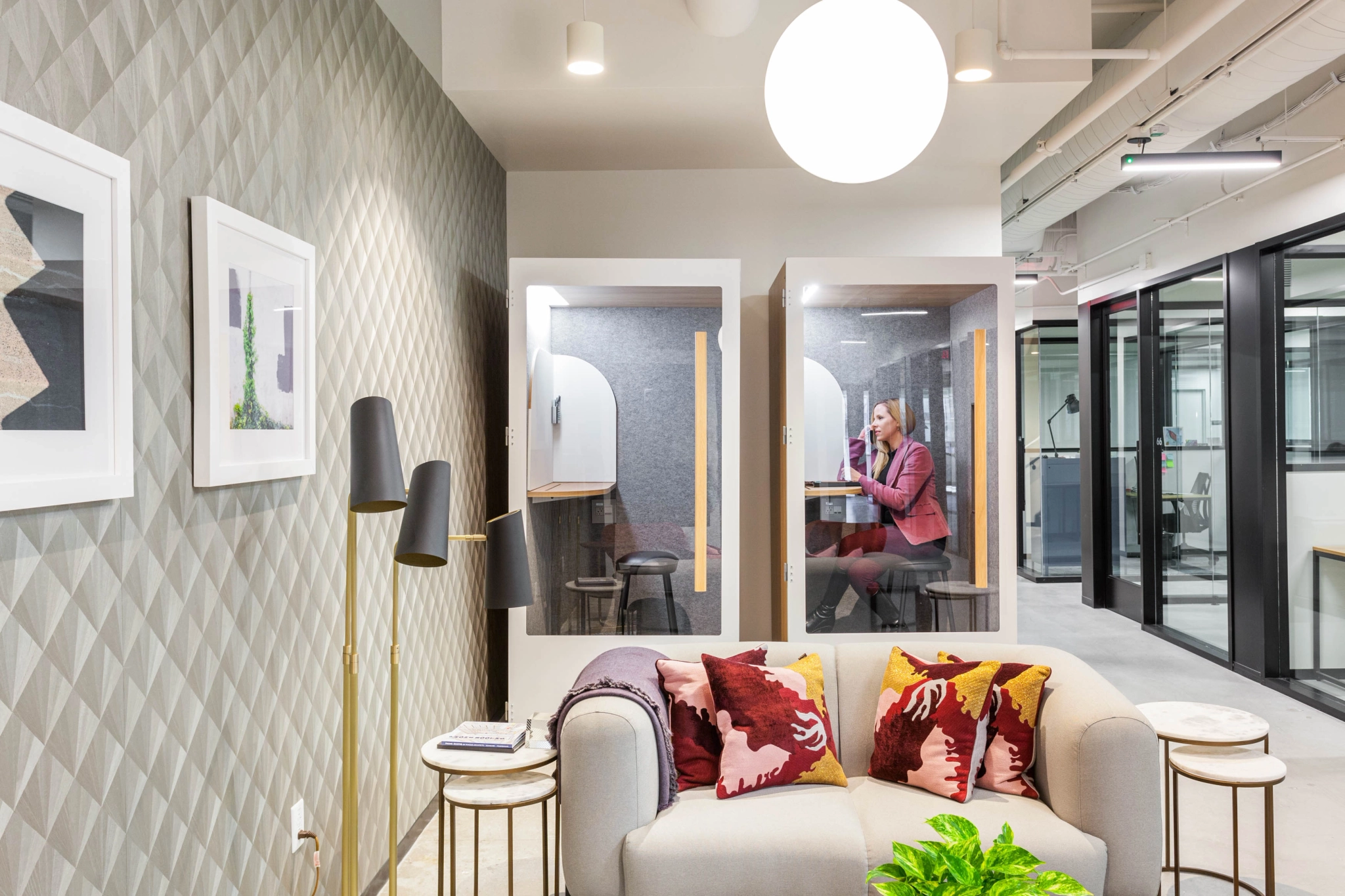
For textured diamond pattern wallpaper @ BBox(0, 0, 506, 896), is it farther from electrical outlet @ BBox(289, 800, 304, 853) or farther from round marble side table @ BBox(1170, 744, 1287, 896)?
round marble side table @ BBox(1170, 744, 1287, 896)

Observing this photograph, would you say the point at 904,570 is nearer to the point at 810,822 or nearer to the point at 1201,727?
the point at 1201,727

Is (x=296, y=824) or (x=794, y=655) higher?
(x=794, y=655)

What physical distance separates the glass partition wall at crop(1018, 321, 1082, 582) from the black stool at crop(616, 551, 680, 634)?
544 centimetres

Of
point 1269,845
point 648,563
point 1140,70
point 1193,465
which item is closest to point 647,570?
point 648,563

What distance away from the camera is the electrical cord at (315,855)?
6.75 feet

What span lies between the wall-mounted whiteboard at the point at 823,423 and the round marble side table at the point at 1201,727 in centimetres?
137

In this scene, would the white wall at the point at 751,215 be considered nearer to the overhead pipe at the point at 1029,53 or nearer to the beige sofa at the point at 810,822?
the overhead pipe at the point at 1029,53

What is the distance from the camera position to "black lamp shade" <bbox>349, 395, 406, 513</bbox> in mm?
1717

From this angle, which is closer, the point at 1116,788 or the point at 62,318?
the point at 62,318


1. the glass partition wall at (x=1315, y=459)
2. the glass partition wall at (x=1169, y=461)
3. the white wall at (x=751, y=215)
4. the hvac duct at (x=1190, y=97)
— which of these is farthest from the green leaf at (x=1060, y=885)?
the glass partition wall at (x=1169, y=461)

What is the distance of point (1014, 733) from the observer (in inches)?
84.8

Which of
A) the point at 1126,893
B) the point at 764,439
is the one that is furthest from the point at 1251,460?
the point at 1126,893

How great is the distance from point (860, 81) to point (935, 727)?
5.21ft

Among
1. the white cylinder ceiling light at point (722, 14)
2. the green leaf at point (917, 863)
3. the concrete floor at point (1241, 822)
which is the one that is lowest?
the concrete floor at point (1241, 822)
